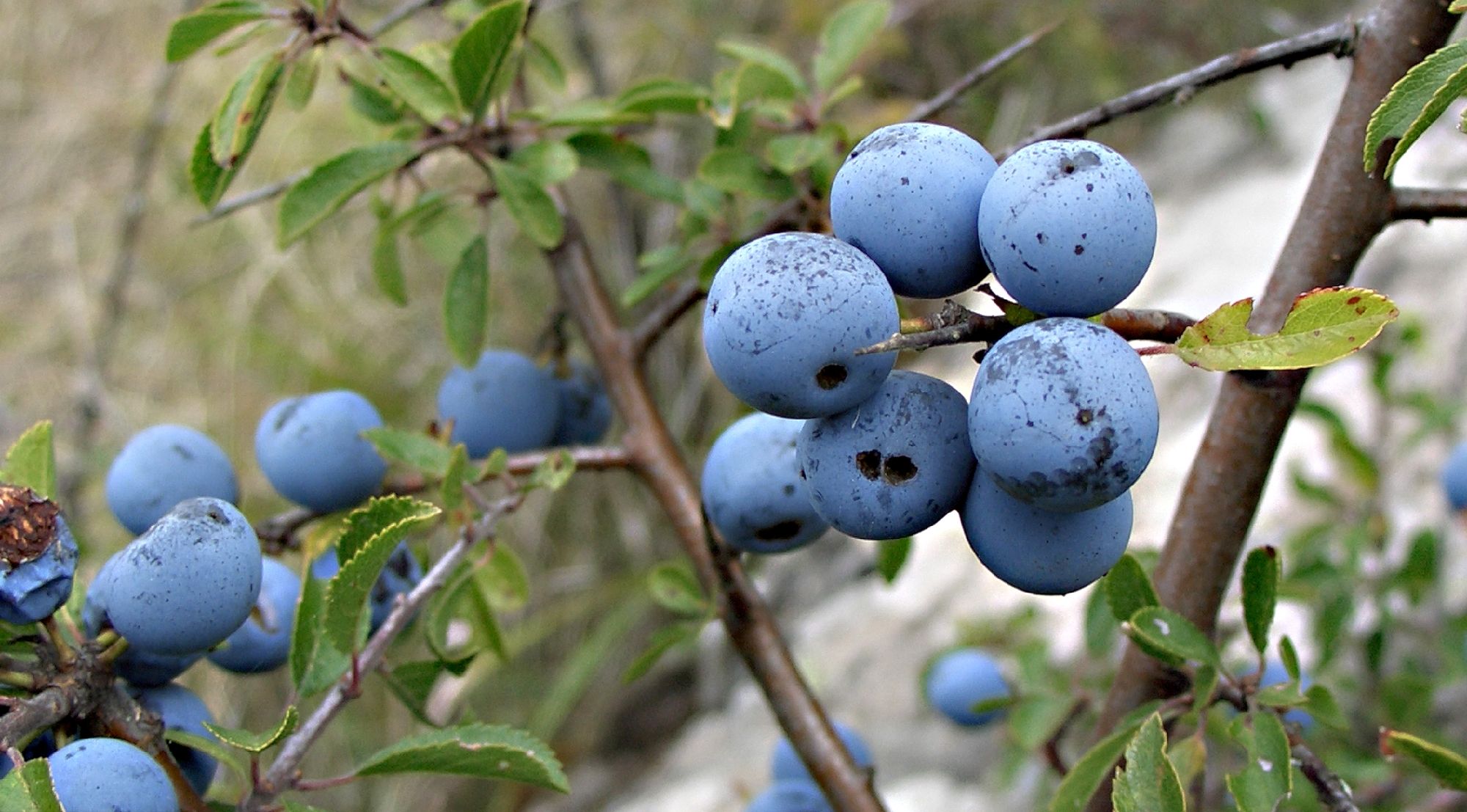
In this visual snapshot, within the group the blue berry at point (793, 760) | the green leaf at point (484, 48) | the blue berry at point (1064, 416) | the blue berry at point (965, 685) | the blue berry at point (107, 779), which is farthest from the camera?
the blue berry at point (965, 685)

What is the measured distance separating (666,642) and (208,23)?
65 cm

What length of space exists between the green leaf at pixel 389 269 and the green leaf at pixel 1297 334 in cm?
87

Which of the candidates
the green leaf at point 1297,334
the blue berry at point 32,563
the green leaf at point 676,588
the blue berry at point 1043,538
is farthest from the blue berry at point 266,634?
the green leaf at point 1297,334

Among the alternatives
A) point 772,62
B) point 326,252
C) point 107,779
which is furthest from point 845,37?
point 326,252

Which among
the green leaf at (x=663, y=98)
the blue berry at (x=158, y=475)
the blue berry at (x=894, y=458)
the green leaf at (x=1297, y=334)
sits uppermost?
the green leaf at (x=663, y=98)

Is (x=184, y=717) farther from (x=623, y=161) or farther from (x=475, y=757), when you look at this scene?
(x=623, y=161)

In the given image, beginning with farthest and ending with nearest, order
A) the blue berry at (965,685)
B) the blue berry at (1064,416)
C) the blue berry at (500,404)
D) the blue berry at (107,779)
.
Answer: the blue berry at (965,685), the blue berry at (500,404), the blue berry at (107,779), the blue berry at (1064,416)

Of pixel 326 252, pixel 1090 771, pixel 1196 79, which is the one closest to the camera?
pixel 1196 79

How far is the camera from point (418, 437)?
991 millimetres

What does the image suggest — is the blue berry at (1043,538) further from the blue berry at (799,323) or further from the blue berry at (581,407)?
the blue berry at (581,407)

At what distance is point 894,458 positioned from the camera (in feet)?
1.96

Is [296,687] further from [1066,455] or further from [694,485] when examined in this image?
[1066,455]

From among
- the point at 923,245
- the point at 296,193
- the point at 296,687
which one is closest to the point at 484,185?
the point at 296,193

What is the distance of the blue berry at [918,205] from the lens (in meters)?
0.60
